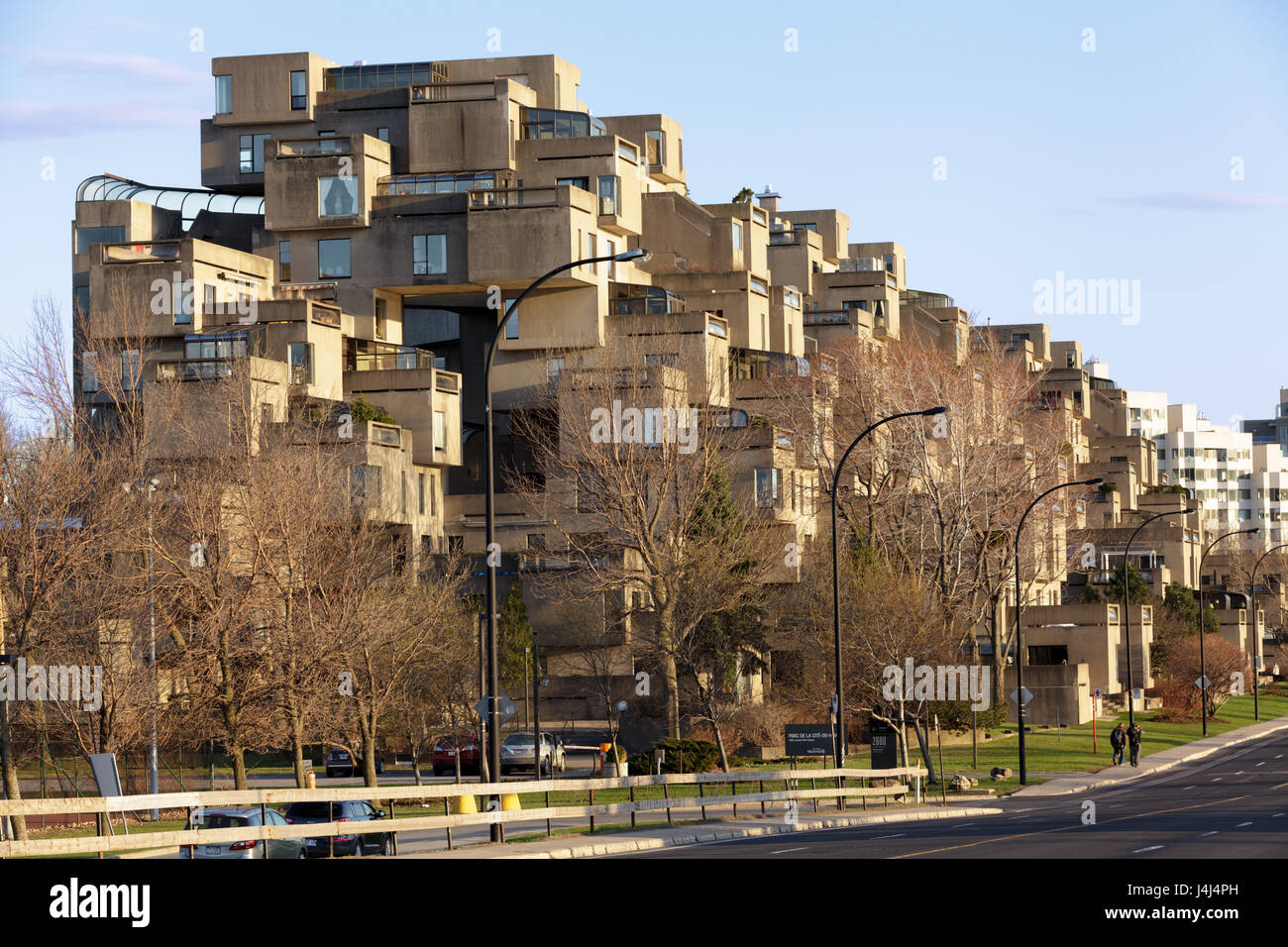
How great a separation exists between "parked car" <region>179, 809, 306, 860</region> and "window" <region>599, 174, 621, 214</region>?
55.7m

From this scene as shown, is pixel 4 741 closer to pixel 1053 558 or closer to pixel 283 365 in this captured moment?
pixel 283 365

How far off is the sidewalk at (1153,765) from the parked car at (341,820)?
23.6 m

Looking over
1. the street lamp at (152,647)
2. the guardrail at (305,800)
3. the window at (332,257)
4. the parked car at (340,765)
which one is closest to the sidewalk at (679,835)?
the guardrail at (305,800)

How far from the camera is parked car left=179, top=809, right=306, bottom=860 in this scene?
82.2ft

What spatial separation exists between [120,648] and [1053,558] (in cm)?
4931

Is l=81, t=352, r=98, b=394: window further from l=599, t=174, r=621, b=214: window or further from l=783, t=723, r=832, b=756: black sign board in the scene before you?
l=599, t=174, r=621, b=214: window

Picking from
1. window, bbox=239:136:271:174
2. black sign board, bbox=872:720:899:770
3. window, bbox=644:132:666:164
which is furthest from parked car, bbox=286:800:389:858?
window, bbox=644:132:666:164

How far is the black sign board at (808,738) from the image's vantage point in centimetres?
4131

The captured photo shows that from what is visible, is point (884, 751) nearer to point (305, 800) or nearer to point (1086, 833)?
point (1086, 833)

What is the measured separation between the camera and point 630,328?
73562 mm

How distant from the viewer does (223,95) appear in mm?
86938

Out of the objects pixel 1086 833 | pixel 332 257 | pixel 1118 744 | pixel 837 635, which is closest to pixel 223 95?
pixel 332 257

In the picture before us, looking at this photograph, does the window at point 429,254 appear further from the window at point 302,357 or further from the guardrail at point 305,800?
the guardrail at point 305,800

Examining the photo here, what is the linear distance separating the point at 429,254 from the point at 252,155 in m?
18.2
